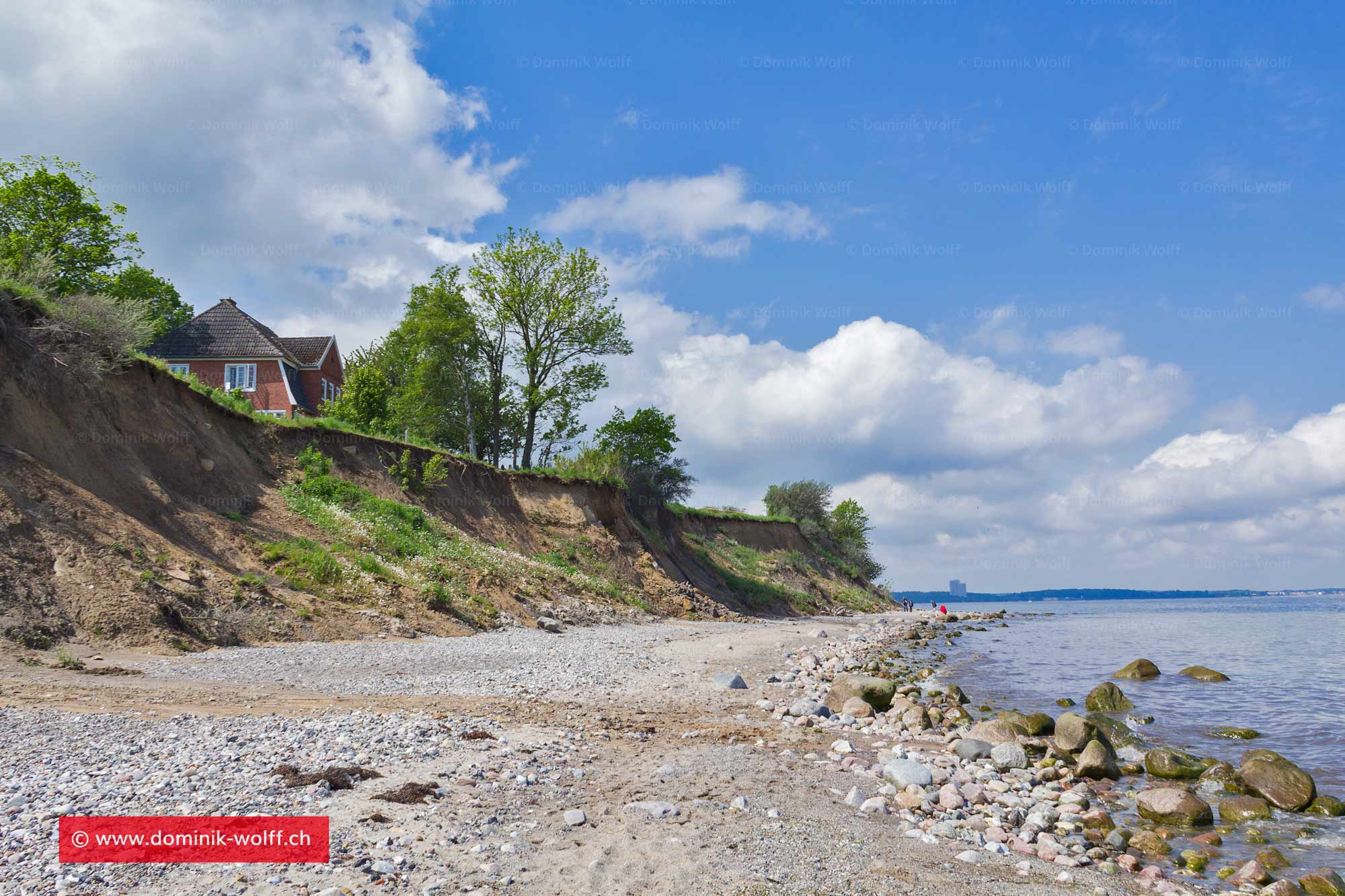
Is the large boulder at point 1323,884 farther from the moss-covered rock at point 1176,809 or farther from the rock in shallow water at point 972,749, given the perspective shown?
the rock in shallow water at point 972,749

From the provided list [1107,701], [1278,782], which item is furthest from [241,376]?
[1278,782]

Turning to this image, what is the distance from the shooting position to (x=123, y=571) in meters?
13.6

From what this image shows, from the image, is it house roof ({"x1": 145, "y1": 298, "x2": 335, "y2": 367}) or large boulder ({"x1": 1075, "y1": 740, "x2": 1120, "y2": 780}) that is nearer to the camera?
large boulder ({"x1": 1075, "y1": 740, "x2": 1120, "y2": 780})

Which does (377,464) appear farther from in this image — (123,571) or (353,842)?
(353,842)

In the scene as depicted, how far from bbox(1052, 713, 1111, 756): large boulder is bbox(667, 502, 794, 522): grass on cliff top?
116ft

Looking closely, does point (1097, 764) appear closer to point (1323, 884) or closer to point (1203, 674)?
point (1323, 884)

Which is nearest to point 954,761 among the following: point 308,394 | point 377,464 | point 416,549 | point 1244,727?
point 1244,727

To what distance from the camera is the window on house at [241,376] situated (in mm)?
42312

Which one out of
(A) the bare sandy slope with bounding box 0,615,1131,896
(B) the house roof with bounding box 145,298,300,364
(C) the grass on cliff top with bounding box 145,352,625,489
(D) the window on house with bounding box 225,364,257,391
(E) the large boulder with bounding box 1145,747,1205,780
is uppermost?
(B) the house roof with bounding box 145,298,300,364

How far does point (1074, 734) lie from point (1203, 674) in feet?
38.2

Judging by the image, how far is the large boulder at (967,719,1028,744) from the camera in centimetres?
1075

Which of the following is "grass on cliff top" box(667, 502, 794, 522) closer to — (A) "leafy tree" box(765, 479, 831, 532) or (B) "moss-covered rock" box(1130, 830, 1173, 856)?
(A) "leafy tree" box(765, 479, 831, 532)

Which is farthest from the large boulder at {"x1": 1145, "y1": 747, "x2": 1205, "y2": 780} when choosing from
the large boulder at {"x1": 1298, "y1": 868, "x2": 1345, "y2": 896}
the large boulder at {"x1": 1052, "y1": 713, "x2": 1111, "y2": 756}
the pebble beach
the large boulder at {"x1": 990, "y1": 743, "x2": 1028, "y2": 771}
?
the large boulder at {"x1": 1298, "y1": 868, "x2": 1345, "y2": 896}

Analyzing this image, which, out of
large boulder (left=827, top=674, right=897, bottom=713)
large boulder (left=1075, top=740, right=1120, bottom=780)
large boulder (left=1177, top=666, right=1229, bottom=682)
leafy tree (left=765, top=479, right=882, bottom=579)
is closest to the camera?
large boulder (left=1075, top=740, right=1120, bottom=780)
